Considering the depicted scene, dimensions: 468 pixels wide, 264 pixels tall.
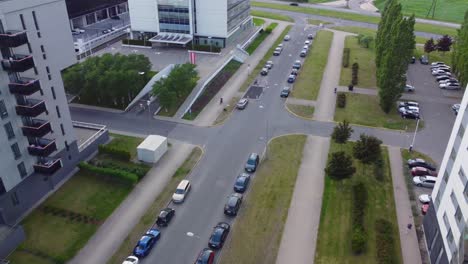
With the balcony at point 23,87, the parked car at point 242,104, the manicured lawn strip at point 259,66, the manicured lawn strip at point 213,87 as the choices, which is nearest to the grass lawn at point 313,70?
the manicured lawn strip at point 259,66

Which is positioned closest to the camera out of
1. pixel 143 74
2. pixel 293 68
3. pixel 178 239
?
pixel 178 239

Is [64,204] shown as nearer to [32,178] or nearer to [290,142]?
[32,178]

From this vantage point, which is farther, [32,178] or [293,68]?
[293,68]

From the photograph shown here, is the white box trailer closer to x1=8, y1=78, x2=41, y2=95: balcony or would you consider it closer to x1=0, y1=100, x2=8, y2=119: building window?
x1=8, y1=78, x2=41, y2=95: balcony

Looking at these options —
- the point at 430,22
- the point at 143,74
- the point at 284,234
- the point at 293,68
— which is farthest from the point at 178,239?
the point at 430,22

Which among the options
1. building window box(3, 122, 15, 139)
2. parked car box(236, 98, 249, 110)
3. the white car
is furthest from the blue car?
parked car box(236, 98, 249, 110)

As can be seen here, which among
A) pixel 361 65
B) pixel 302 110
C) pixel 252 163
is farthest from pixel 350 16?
pixel 252 163

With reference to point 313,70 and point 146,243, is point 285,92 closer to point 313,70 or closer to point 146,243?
point 313,70

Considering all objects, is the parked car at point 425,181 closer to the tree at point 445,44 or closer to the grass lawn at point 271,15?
the tree at point 445,44
